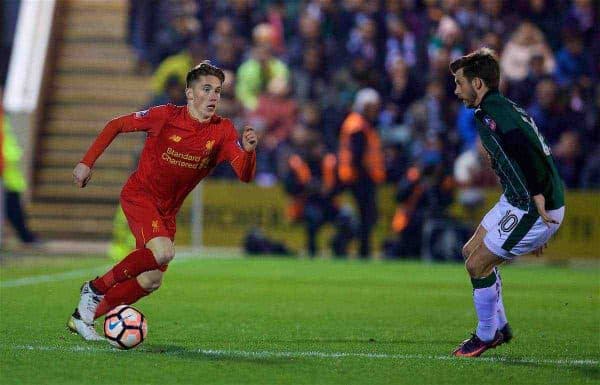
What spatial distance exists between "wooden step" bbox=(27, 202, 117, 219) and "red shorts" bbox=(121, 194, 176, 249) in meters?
11.7

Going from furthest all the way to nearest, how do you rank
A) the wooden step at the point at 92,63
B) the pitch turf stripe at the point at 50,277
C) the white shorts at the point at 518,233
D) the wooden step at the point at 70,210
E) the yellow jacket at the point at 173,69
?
the wooden step at the point at 92,63, the wooden step at the point at 70,210, the yellow jacket at the point at 173,69, the pitch turf stripe at the point at 50,277, the white shorts at the point at 518,233

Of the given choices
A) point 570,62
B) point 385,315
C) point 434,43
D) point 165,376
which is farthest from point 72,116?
point 165,376

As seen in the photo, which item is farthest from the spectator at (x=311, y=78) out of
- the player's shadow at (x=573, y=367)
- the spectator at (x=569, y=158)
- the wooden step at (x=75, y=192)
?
the player's shadow at (x=573, y=367)

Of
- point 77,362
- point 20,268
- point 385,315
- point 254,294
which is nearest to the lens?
point 77,362

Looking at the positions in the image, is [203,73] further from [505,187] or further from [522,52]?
[522,52]

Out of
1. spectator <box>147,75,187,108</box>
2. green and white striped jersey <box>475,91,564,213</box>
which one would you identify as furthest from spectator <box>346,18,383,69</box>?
green and white striped jersey <box>475,91,564,213</box>

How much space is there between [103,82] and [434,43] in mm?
6072

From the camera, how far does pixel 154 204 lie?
8.47 m

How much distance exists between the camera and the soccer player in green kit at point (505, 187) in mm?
7727

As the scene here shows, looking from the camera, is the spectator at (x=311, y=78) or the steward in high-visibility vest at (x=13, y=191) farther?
the spectator at (x=311, y=78)

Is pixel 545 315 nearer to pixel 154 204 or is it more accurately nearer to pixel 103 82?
pixel 154 204

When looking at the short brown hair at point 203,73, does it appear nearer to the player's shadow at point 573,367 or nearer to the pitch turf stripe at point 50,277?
the player's shadow at point 573,367

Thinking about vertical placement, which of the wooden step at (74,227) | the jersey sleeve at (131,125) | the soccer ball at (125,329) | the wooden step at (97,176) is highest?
the jersey sleeve at (131,125)

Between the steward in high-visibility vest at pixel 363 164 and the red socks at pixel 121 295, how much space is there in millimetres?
9627
